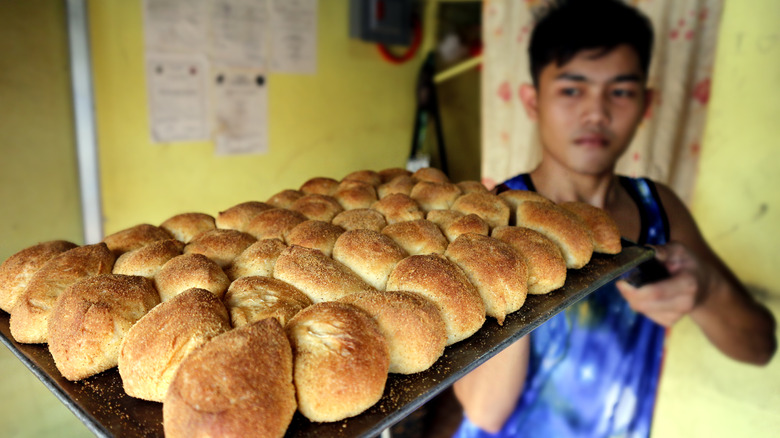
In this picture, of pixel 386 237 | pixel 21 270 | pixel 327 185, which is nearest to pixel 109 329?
pixel 21 270

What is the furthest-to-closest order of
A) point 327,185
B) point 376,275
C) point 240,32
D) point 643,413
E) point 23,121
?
1. point 240,32
2. point 643,413
3. point 23,121
4. point 327,185
5. point 376,275

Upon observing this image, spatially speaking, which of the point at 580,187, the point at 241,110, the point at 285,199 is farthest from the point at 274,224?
the point at 241,110

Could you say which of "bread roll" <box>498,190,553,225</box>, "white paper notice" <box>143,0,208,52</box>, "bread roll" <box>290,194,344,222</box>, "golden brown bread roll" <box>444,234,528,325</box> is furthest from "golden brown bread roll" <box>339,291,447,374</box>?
"white paper notice" <box>143,0,208,52</box>

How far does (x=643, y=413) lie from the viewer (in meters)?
1.61

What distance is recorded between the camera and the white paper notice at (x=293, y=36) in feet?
6.55

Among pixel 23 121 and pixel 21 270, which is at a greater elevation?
pixel 23 121

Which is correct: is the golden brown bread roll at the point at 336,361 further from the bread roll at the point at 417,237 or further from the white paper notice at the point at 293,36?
the white paper notice at the point at 293,36

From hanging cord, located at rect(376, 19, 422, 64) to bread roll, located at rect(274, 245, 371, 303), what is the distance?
6.22 feet

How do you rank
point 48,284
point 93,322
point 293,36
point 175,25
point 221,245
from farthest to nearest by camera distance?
point 293,36 → point 175,25 → point 221,245 → point 48,284 → point 93,322

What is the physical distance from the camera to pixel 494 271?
748 mm

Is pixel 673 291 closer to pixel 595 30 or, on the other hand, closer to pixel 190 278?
pixel 595 30

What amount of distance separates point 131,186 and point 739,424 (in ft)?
6.96

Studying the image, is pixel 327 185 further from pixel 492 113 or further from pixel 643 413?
pixel 643 413

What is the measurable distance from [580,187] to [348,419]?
4.23 ft
